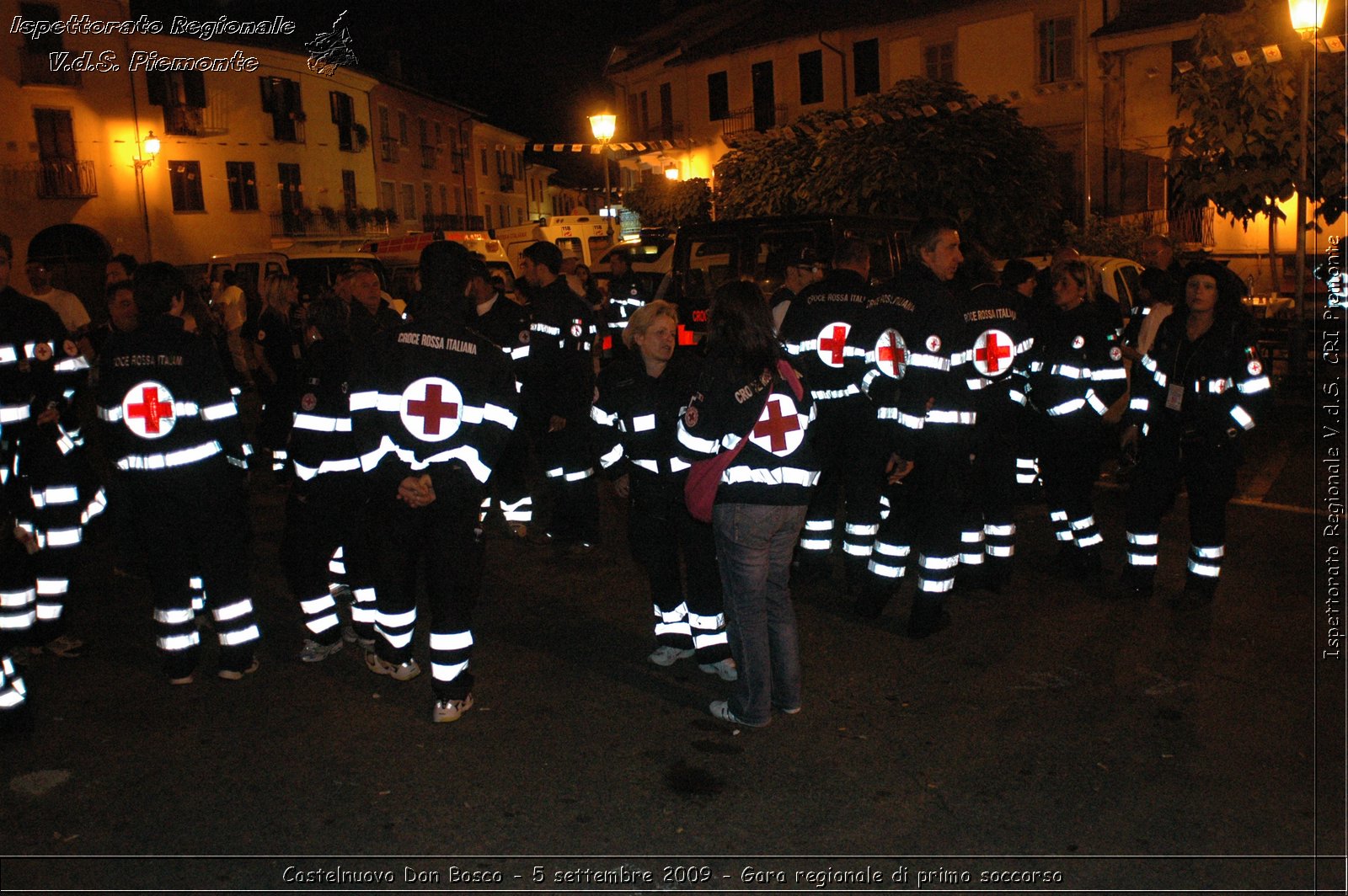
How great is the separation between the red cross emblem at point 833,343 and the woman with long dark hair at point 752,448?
5.92ft

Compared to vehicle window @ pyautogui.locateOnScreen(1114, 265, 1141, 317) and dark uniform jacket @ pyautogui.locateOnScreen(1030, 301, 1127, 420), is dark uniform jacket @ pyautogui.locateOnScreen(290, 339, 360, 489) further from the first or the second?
vehicle window @ pyautogui.locateOnScreen(1114, 265, 1141, 317)

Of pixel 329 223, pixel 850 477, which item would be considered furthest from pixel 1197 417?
pixel 329 223

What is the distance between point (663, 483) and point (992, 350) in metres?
2.08

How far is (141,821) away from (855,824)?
2698 mm

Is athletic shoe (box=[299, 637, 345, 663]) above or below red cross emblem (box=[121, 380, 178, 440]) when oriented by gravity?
below

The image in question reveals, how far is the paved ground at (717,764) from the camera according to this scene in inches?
152

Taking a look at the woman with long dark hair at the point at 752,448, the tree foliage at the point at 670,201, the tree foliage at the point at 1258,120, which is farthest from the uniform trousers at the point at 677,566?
the tree foliage at the point at 670,201

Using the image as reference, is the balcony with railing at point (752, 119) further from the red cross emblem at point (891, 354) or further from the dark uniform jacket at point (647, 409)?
the dark uniform jacket at point (647, 409)

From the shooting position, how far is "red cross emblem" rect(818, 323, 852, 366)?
6465mm

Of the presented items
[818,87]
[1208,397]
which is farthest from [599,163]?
[1208,397]

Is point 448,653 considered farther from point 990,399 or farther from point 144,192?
point 144,192

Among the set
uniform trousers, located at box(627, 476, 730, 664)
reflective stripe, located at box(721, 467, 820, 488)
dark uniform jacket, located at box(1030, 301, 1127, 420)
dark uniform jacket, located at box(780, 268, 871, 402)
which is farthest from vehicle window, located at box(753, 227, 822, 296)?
reflective stripe, located at box(721, 467, 820, 488)

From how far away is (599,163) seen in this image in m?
78.1

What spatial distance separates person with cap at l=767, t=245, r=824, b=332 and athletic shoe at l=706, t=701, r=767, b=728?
2781 millimetres
